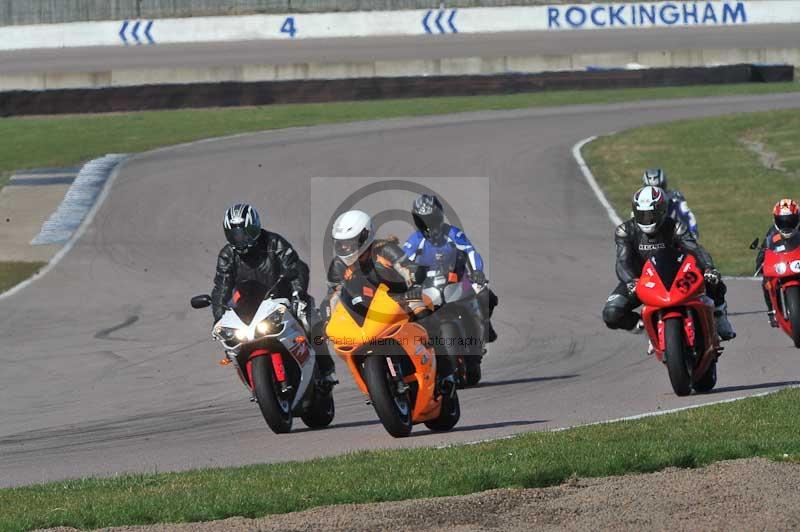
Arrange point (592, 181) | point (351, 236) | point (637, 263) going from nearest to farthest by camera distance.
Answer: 1. point (351, 236)
2. point (637, 263)
3. point (592, 181)

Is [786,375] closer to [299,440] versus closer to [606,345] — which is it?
[606,345]

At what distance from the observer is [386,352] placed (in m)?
9.99

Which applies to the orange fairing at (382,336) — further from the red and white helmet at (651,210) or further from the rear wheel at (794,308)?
the rear wheel at (794,308)

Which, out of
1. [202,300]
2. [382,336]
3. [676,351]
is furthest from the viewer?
[676,351]

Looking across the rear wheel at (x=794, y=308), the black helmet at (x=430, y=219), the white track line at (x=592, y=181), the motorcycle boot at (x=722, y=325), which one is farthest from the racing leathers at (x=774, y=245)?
the white track line at (x=592, y=181)

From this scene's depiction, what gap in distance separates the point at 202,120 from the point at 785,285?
23881mm

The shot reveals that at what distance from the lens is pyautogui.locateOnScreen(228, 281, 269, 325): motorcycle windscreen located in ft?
35.7

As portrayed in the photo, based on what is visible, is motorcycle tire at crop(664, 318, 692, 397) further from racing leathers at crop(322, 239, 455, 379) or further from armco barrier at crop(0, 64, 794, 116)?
armco barrier at crop(0, 64, 794, 116)

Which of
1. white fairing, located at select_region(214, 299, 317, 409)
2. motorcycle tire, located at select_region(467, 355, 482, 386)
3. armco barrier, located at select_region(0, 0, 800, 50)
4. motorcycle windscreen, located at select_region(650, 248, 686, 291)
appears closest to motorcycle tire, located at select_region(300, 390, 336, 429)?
white fairing, located at select_region(214, 299, 317, 409)

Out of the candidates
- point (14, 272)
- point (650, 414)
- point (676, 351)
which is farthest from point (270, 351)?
point (14, 272)

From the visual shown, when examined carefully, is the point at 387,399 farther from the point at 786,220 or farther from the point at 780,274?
the point at 786,220

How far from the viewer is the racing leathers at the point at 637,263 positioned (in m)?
12.2

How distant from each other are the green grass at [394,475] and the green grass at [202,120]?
2093 cm

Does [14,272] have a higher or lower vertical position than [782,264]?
lower
